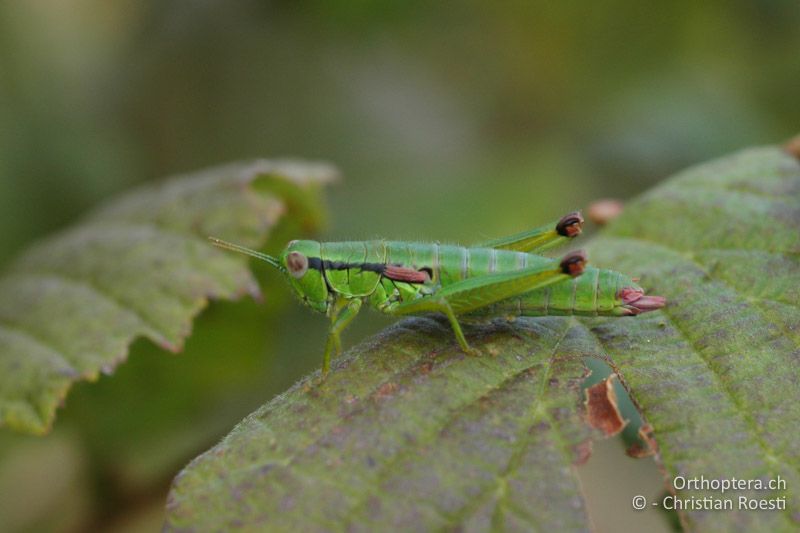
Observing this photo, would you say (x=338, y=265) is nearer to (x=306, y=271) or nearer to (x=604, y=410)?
(x=306, y=271)

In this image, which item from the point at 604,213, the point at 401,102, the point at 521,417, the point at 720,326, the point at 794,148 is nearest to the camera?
the point at 521,417

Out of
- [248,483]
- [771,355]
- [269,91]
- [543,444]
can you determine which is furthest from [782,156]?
[269,91]

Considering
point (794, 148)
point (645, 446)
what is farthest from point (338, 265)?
point (794, 148)

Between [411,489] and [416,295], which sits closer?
[411,489]

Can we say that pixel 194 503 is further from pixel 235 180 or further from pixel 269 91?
pixel 269 91

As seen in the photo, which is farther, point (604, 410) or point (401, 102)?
point (401, 102)

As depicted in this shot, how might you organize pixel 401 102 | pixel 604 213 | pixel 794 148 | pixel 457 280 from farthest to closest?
pixel 401 102
pixel 604 213
pixel 794 148
pixel 457 280

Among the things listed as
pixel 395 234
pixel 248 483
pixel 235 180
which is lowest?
pixel 395 234

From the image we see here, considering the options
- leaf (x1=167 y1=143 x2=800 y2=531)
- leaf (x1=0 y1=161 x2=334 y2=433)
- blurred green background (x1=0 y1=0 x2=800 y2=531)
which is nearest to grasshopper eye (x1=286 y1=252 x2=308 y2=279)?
leaf (x1=0 y1=161 x2=334 y2=433)
